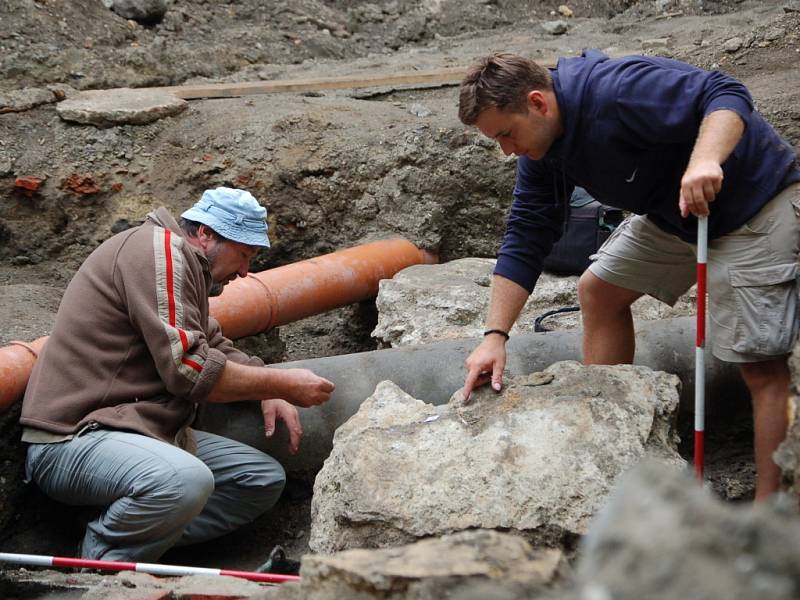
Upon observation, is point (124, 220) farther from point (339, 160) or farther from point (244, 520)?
point (244, 520)

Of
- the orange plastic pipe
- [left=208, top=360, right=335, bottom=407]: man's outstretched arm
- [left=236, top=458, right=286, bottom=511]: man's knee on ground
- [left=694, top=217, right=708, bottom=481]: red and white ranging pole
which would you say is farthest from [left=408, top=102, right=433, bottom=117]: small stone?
[left=694, top=217, right=708, bottom=481]: red and white ranging pole

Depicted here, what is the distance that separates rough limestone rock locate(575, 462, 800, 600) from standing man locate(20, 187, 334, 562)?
2.52m

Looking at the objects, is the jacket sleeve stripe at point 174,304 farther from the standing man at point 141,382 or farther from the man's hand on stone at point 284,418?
the man's hand on stone at point 284,418

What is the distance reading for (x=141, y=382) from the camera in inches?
143

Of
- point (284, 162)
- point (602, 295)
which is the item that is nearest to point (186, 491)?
point (602, 295)

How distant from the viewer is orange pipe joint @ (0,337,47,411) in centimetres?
376

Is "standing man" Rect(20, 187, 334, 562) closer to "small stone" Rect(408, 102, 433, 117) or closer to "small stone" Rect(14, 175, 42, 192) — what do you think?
"small stone" Rect(14, 175, 42, 192)

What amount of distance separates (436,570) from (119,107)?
243 inches

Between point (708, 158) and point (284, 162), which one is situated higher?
point (708, 158)

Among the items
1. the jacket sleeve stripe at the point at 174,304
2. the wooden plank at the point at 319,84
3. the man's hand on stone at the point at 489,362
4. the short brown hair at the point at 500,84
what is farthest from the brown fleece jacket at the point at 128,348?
the wooden plank at the point at 319,84

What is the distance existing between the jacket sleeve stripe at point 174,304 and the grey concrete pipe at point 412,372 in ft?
2.08

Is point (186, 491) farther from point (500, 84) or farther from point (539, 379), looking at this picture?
point (500, 84)

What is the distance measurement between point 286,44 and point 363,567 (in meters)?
8.63

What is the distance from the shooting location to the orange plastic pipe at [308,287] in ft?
17.1
